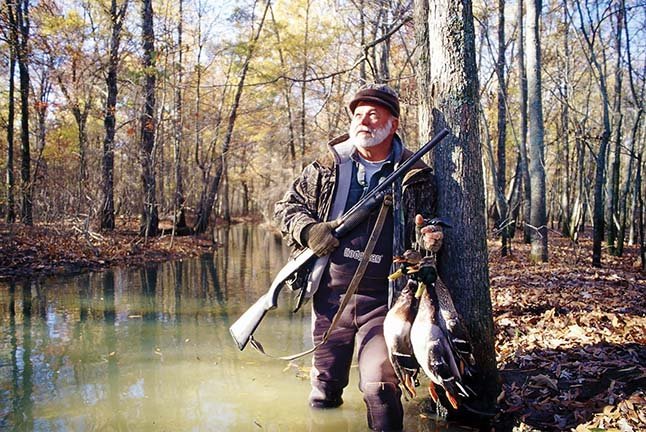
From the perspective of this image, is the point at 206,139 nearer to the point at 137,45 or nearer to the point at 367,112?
the point at 137,45

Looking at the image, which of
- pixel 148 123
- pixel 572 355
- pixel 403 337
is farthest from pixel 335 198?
pixel 148 123

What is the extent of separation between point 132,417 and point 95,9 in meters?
23.2

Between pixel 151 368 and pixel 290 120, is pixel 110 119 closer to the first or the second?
pixel 290 120

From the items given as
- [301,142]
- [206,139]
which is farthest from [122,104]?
[301,142]

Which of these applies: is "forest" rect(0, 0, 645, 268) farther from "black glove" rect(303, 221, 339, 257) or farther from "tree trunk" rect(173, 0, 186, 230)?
"black glove" rect(303, 221, 339, 257)

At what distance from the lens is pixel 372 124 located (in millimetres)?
3592

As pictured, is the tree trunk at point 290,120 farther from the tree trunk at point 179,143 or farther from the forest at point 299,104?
the tree trunk at point 179,143

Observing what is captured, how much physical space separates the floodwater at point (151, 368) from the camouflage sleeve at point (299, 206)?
138cm

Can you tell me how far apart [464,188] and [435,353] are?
4.22 feet

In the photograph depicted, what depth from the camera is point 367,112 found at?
11.8ft

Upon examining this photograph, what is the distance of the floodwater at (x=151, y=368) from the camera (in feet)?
12.4

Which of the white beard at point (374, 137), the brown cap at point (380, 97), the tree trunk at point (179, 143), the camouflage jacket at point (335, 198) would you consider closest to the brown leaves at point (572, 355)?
the camouflage jacket at point (335, 198)

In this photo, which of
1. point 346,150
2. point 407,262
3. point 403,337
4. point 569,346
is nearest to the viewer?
point 403,337

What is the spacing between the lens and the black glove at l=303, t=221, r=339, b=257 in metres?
3.45
